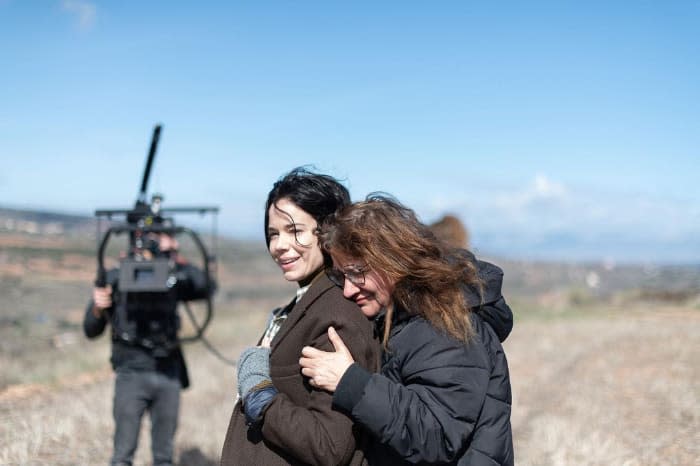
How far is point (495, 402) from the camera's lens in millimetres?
2455

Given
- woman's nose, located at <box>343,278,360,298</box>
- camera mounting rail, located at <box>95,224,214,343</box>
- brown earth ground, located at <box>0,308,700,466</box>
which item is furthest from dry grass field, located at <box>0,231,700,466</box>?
woman's nose, located at <box>343,278,360,298</box>

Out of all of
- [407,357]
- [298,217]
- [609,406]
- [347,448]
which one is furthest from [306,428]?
[609,406]

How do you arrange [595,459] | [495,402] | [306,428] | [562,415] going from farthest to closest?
[562,415]
[595,459]
[495,402]
[306,428]

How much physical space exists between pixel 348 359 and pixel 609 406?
6257 mm

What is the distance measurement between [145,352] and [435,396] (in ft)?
9.73

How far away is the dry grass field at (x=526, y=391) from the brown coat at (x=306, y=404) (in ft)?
11.0

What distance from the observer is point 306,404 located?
2.43 meters

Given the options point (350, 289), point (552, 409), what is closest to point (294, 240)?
point (350, 289)

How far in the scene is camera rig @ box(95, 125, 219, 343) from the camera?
4.53 metres

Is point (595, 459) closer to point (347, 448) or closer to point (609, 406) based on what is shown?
point (609, 406)

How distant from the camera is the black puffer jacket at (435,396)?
2.24 metres

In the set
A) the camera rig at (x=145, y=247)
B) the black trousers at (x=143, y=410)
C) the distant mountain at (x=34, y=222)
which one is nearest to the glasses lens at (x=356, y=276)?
the camera rig at (x=145, y=247)

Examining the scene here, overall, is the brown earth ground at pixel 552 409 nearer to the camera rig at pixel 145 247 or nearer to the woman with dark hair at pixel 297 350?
the camera rig at pixel 145 247

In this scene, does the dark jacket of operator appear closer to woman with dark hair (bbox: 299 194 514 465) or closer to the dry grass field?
the dry grass field
